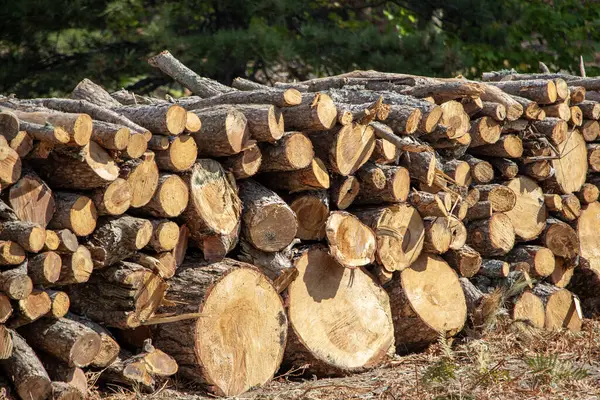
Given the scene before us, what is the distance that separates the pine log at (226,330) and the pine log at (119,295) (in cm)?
18

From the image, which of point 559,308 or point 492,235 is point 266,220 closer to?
point 492,235

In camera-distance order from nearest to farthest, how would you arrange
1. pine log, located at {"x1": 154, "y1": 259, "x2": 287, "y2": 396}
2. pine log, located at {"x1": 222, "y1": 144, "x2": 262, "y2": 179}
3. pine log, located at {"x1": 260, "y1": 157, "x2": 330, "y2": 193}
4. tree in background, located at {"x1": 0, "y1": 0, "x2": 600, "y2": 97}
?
pine log, located at {"x1": 154, "y1": 259, "x2": 287, "y2": 396} → pine log, located at {"x1": 222, "y1": 144, "x2": 262, "y2": 179} → pine log, located at {"x1": 260, "y1": 157, "x2": 330, "y2": 193} → tree in background, located at {"x1": 0, "y1": 0, "x2": 600, "y2": 97}

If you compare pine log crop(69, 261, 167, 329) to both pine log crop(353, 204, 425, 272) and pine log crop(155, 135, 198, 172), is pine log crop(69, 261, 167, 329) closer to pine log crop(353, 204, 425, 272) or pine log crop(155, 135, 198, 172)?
pine log crop(155, 135, 198, 172)

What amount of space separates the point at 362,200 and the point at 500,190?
3.81ft

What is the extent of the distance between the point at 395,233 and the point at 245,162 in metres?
1.12

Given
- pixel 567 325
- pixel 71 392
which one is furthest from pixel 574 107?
pixel 71 392

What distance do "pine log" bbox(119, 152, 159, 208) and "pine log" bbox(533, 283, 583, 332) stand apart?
122 inches

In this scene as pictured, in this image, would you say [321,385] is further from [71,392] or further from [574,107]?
[574,107]

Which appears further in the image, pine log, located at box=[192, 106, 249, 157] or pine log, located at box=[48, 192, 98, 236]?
pine log, located at box=[192, 106, 249, 157]

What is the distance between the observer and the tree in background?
33.5 ft

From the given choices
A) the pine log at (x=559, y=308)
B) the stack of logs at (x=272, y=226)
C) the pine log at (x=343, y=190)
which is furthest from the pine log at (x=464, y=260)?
the pine log at (x=343, y=190)

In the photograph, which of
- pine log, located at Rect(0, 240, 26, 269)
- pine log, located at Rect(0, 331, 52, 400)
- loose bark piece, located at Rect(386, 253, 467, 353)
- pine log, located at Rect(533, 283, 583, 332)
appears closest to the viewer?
pine log, located at Rect(0, 240, 26, 269)

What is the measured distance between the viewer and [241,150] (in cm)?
461

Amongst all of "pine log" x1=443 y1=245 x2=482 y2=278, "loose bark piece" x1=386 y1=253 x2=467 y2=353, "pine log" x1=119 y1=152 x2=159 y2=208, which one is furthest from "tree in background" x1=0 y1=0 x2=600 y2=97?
"pine log" x1=119 y1=152 x2=159 y2=208
